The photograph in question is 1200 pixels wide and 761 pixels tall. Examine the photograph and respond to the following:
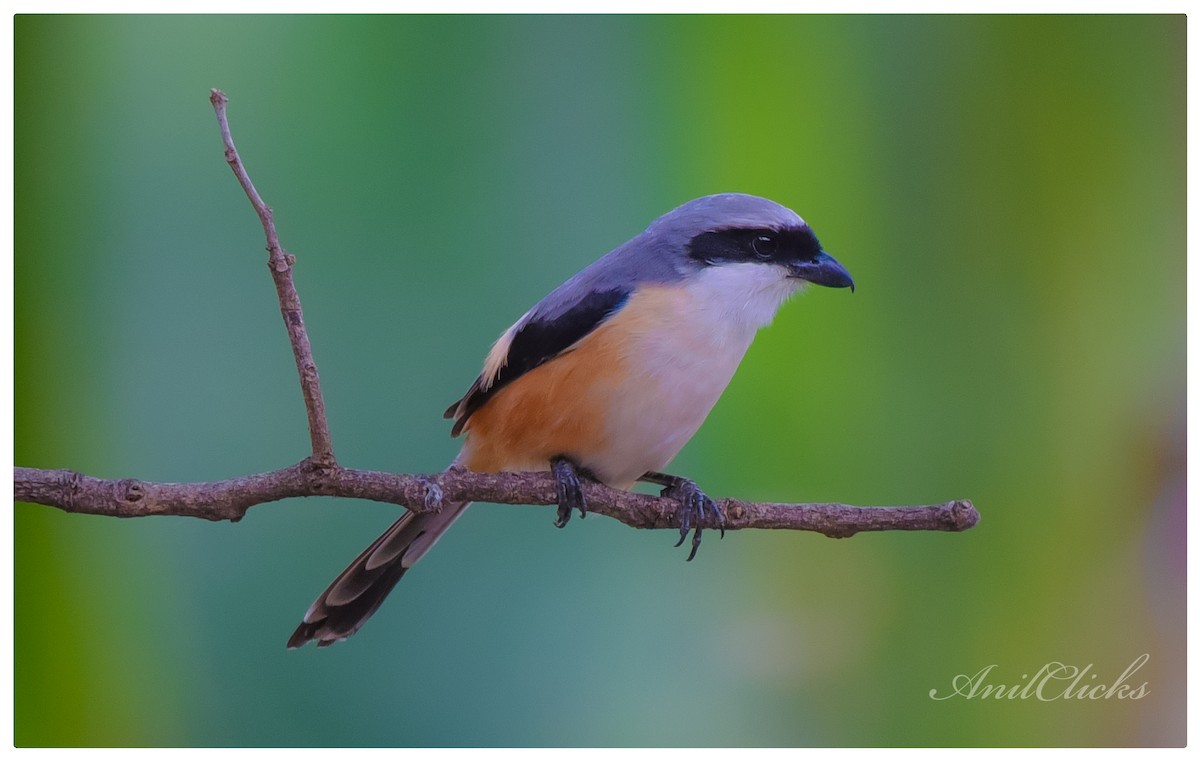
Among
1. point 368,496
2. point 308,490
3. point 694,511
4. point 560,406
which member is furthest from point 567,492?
point 308,490

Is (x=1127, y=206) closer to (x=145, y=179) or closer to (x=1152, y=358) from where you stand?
(x=1152, y=358)

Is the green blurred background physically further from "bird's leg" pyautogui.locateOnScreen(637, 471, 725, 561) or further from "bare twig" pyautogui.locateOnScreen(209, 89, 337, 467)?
"bare twig" pyautogui.locateOnScreen(209, 89, 337, 467)

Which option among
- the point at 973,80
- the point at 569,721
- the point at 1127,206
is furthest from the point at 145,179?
the point at 1127,206

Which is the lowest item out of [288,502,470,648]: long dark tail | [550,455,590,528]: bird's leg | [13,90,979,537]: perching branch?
[288,502,470,648]: long dark tail

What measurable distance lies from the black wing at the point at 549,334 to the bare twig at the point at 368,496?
23 centimetres

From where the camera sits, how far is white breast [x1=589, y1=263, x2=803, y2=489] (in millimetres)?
2180

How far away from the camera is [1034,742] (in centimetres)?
237

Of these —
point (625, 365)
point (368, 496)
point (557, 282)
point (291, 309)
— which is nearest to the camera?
point (291, 309)

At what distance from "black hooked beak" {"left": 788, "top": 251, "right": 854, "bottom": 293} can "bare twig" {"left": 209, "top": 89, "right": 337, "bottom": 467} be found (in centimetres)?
101

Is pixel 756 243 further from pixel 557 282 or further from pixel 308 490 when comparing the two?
pixel 308 490

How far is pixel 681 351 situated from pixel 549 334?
0.89ft

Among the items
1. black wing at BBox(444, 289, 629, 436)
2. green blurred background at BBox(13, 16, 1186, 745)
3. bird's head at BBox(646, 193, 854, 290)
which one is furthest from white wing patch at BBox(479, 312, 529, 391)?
bird's head at BBox(646, 193, 854, 290)

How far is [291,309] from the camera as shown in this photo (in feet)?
5.99

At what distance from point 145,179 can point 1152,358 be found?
2280 mm
